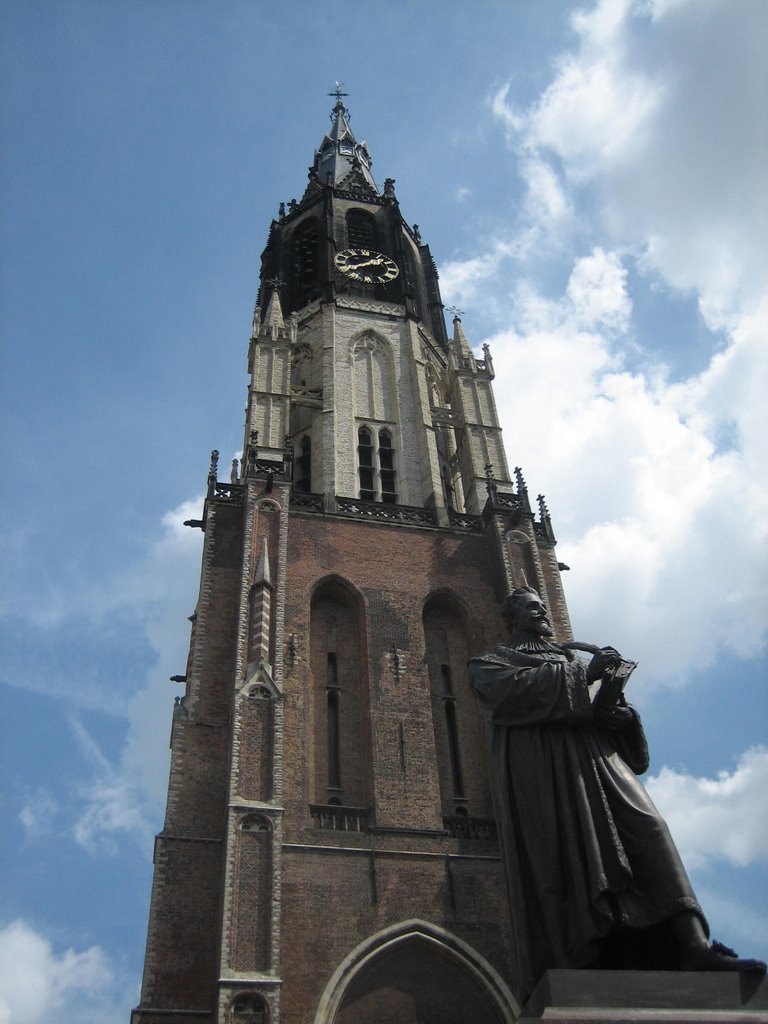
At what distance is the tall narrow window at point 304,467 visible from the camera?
27.3 m

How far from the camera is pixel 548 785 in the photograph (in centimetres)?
515

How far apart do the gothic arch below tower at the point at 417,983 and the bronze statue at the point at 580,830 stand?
1202 centimetres

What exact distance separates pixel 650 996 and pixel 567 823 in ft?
3.21

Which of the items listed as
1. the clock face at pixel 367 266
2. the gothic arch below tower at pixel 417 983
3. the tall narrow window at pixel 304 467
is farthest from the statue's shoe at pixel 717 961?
the clock face at pixel 367 266

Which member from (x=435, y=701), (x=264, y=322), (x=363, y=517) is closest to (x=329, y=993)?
(x=435, y=701)

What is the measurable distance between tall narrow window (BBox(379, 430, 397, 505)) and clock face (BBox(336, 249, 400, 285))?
316 inches

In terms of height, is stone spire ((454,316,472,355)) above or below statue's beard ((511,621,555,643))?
above

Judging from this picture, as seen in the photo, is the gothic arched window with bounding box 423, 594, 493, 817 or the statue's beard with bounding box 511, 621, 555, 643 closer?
the statue's beard with bounding box 511, 621, 555, 643

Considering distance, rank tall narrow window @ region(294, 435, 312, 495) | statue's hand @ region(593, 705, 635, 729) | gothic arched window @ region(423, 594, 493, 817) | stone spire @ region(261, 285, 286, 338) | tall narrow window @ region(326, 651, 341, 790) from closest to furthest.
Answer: statue's hand @ region(593, 705, 635, 729) < tall narrow window @ region(326, 651, 341, 790) < gothic arched window @ region(423, 594, 493, 817) < tall narrow window @ region(294, 435, 312, 495) < stone spire @ region(261, 285, 286, 338)

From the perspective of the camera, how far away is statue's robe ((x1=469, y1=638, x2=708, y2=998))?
4.72 meters

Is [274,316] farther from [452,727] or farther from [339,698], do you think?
[452,727]

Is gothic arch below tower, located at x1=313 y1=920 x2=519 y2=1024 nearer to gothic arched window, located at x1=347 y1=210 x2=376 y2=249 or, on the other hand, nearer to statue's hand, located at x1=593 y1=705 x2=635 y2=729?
statue's hand, located at x1=593 y1=705 x2=635 y2=729

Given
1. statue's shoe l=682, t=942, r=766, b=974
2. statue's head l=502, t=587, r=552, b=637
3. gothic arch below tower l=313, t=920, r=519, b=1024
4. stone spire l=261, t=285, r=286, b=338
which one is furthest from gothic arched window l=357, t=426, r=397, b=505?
statue's shoe l=682, t=942, r=766, b=974

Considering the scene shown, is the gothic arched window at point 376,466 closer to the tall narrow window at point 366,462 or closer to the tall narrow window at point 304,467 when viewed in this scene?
the tall narrow window at point 366,462
